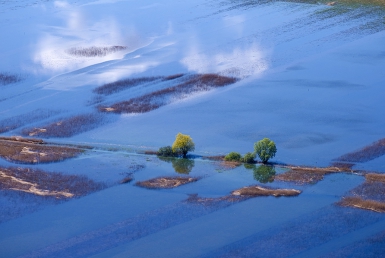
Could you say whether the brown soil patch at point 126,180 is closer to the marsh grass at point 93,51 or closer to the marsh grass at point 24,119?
the marsh grass at point 24,119

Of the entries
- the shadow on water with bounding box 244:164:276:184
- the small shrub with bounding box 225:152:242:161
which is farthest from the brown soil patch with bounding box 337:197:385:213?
the small shrub with bounding box 225:152:242:161

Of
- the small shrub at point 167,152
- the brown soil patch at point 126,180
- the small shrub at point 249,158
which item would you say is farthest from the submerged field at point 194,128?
the small shrub at point 167,152

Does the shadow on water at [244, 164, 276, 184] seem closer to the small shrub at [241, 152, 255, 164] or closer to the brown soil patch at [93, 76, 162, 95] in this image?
the small shrub at [241, 152, 255, 164]

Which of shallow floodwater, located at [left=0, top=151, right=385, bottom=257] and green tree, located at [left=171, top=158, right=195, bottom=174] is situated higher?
green tree, located at [left=171, top=158, right=195, bottom=174]

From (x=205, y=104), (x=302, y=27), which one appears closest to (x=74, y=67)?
(x=205, y=104)

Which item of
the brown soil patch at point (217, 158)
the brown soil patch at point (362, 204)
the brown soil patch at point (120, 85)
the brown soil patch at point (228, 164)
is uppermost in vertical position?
the brown soil patch at point (120, 85)

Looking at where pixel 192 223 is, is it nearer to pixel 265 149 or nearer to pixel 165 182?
pixel 165 182

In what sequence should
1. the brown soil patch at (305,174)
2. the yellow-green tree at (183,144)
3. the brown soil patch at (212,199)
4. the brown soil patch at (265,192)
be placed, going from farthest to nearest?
the yellow-green tree at (183,144), the brown soil patch at (305,174), the brown soil patch at (265,192), the brown soil patch at (212,199)
